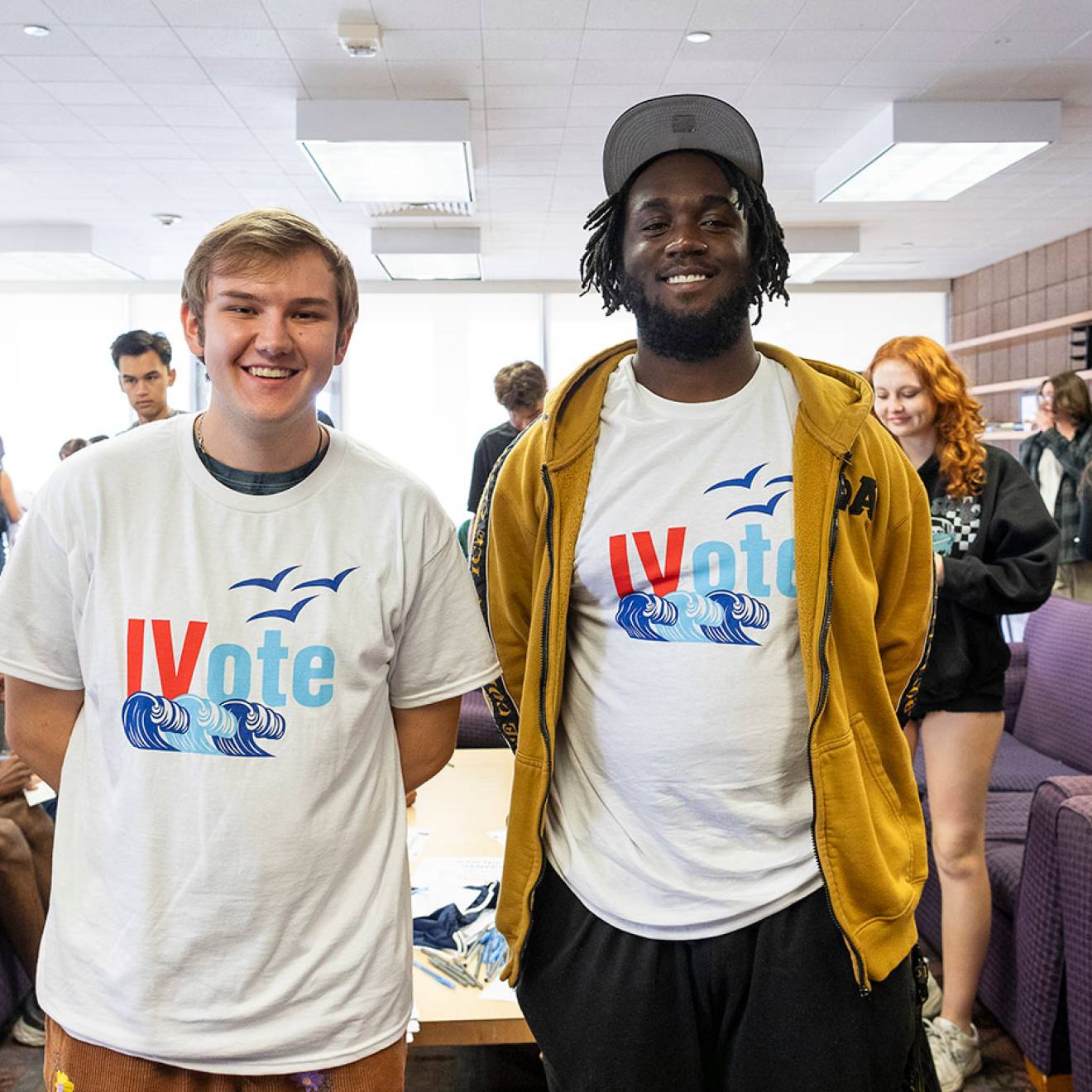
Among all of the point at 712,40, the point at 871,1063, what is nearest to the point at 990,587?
the point at 871,1063

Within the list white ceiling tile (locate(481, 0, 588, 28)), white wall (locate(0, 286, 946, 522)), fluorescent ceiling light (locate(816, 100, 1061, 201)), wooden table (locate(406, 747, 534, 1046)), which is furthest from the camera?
white wall (locate(0, 286, 946, 522))

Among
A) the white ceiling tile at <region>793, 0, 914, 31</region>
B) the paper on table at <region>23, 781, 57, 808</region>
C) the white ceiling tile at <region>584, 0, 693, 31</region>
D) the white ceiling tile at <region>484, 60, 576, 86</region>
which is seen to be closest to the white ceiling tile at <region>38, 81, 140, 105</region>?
the white ceiling tile at <region>484, 60, 576, 86</region>

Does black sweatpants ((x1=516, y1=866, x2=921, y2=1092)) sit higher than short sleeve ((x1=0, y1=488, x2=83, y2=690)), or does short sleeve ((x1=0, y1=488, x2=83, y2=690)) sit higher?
short sleeve ((x1=0, y1=488, x2=83, y2=690))

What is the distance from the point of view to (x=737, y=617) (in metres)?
1.30

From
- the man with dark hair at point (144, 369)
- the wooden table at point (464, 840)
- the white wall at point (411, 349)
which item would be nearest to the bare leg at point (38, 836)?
the wooden table at point (464, 840)

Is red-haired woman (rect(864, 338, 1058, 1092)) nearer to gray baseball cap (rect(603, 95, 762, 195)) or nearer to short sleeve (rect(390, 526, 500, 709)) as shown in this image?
gray baseball cap (rect(603, 95, 762, 195))

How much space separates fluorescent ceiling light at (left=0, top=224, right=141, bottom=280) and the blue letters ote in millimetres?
7585

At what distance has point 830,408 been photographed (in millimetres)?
1366

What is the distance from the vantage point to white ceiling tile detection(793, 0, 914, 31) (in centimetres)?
397

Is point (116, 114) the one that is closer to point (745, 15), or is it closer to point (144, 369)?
point (144, 369)

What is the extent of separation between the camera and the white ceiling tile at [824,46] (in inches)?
167

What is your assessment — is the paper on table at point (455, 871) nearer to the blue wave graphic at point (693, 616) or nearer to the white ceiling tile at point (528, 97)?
the blue wave graphic at point (693, 616)

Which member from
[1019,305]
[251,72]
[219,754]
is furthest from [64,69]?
[1019,305]

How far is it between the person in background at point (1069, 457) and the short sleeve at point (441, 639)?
5.02 meters
